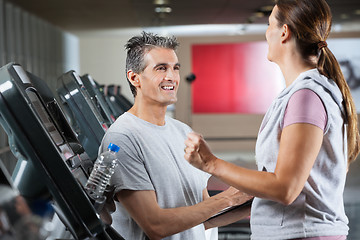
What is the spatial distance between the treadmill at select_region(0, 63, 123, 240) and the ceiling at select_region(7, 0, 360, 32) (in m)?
7.49

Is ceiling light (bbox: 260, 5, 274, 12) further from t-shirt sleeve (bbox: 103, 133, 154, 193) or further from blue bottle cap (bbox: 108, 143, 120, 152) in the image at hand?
blue bottle cap (bbox: 108, 143, 120, 152)

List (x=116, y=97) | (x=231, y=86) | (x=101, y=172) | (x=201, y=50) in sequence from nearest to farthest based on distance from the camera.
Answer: (x=101, y=172) → (x=116, y=97) → (x=231, y=86) → (x=201, y=50)

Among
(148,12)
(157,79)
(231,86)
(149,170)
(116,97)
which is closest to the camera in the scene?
(149,170)

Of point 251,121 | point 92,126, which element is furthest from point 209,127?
point 92,126

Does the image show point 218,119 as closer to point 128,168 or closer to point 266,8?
point 266,8

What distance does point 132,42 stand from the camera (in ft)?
5.88

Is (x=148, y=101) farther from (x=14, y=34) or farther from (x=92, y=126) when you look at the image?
(x=14, y=34)

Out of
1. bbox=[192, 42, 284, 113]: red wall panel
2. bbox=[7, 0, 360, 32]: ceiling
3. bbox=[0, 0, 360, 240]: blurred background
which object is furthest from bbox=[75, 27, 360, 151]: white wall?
bbox=[7, 0, 360, 32]: ceiling

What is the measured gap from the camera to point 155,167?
1.61 meters

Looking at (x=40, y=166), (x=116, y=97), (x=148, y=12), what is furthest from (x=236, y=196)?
(x=148, y=12)

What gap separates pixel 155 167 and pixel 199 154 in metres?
0.38

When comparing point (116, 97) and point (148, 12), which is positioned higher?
point (148, 12)

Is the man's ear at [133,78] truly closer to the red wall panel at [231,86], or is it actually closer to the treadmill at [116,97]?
the treadmill at [116,97]

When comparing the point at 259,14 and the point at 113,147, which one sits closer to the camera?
the point at 113,147
